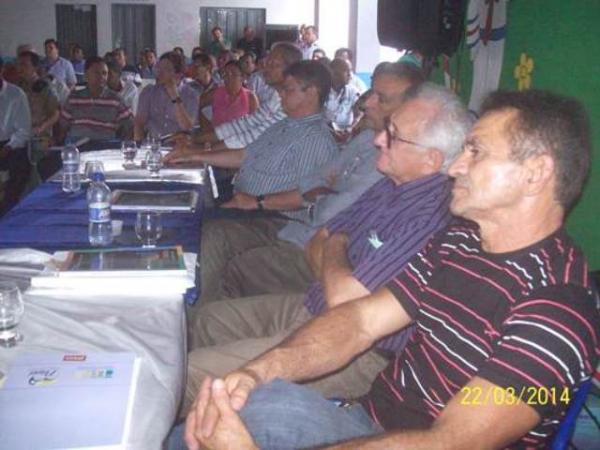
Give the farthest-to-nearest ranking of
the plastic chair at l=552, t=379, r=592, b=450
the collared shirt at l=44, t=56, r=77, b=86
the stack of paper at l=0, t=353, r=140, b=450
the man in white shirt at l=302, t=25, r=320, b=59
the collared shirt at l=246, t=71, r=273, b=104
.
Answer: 1. the man in white shirt at l=302, t=25, r=320, b=59
2. the collared shirt at l=44, t=56, r=77, b=86
3. the collared shirt at l=246, t=71, r=273, b=104
4. the plastic chair at l=552, t=379, r=592, b=450
5. the stack of paper at l=0, t=353, r=140, b=450

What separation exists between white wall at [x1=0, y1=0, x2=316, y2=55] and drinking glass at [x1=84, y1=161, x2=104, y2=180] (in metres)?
11.1

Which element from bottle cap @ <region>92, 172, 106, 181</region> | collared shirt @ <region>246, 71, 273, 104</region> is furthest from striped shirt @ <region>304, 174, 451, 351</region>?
collared shirt @ <region>246, 71, 273, 104</region>

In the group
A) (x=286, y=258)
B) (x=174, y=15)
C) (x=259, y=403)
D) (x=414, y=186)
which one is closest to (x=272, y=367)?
(x=259, y=403)

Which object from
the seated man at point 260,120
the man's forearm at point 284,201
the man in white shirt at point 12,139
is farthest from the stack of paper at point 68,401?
the man in white shirt at point 12,139

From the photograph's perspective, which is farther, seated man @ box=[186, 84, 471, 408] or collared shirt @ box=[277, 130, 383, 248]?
collared shirt @ box=[277, 130, 383, 248]

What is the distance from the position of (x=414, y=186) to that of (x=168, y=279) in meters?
0.81

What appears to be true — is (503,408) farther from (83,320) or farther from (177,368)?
(83,320)

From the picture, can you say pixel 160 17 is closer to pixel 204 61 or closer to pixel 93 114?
pixel 204 61

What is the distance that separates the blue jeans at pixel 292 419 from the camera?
1.27 m

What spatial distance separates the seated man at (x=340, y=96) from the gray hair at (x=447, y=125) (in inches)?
188

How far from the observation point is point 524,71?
123 inches

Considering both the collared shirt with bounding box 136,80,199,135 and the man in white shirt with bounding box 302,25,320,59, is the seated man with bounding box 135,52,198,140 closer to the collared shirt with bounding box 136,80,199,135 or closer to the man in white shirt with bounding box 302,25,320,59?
the collared shirt with bounding box 136,80,199,135

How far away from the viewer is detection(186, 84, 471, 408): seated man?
1854 millimetres

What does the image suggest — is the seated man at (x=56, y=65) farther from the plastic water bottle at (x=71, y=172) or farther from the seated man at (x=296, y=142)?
the plastic water bottle at (x=71, y=172)
